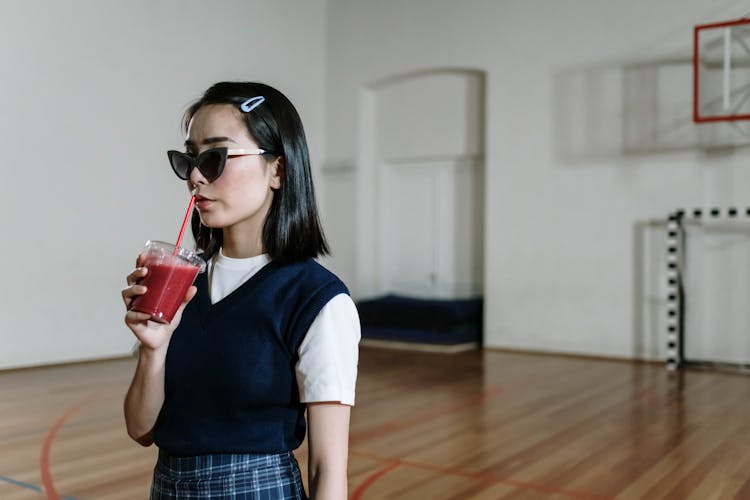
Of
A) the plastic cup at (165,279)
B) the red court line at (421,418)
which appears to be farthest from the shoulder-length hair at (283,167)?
the red court line at (421,418)

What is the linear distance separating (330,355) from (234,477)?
0.24 meters

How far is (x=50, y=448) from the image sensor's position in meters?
3.77

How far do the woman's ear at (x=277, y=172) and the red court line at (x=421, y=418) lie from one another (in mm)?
3005

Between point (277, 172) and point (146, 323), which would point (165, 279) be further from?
point (277, 172)

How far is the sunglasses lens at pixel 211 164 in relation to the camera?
45.0 inches

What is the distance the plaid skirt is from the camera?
111 centimetres

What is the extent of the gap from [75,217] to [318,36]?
4167 mm

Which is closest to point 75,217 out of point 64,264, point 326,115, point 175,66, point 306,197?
point 64,264

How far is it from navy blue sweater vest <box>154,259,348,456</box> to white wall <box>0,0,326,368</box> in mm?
5736

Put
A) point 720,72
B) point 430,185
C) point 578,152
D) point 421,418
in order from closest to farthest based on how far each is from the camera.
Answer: point 421,418, point 720,72, point 578,152, point 430,185

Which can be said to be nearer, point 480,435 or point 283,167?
point 283,167

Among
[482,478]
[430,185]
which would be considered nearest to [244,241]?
[482,478]

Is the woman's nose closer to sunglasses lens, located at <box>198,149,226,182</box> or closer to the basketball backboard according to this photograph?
sunglasses lens, located at <box>198,149,226,182</box>

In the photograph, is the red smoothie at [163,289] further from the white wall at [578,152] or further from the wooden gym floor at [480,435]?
the white wall at [578,152]
